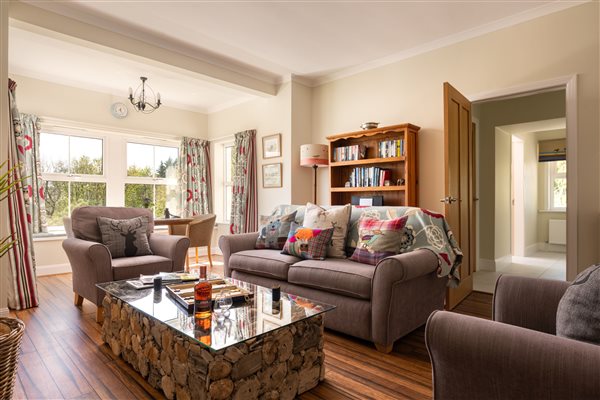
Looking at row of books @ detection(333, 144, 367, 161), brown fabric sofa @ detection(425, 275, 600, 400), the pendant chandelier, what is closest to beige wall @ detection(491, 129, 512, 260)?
row of books @ detection(333, 144, 367, 161)

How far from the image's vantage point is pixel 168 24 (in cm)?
347

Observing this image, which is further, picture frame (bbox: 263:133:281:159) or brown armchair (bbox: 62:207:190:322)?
picture frame (bbox: 263:133:281:159)

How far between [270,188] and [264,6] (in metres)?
2.64

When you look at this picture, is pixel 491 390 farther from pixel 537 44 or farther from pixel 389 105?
pixel 389 105

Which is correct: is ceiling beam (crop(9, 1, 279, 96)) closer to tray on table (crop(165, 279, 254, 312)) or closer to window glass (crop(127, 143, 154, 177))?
window glass (crop(127, 143, 154, 177))

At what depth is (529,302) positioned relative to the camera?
1.46 m

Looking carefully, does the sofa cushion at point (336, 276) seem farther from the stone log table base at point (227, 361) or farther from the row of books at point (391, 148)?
the row of books at point (391, 148)

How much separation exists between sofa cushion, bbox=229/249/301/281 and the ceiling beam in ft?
7.74

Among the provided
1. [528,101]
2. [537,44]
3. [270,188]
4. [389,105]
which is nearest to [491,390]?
[537,44]

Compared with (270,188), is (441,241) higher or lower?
lower

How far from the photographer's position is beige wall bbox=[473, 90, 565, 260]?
16.1 feet

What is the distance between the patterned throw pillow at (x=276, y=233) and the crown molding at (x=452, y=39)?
2303 mm

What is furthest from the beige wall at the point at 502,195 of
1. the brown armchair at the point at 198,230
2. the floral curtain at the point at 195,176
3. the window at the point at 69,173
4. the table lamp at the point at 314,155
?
the window at the point at 69,173

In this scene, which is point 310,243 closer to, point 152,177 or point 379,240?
point 379,240
